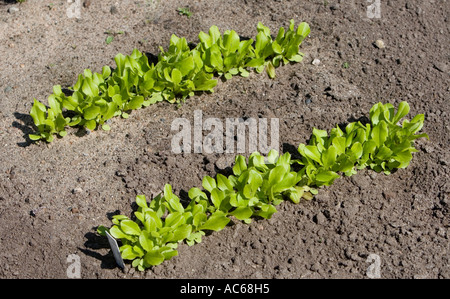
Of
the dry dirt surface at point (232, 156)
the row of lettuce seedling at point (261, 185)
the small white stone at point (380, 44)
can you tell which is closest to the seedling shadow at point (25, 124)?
the dry dirt surface at point (232, 156)

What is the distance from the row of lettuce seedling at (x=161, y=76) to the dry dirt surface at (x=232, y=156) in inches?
4.3

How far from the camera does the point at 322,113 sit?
4.32 m

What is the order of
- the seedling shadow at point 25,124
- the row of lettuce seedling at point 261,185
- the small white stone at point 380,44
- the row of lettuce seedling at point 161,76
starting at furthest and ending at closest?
1. the small white stone at point 380,44
2. the seedling shadow at point 25,124
3. the row of lettuce seedling at point 161,76
4. the row of lettuce seedling at point 261,185

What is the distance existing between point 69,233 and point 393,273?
6.67 feet

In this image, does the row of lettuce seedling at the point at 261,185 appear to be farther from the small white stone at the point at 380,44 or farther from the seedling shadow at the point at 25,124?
the seedling shadow at the point at 25,124

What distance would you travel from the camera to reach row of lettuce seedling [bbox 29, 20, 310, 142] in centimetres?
419

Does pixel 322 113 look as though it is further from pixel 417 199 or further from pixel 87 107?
pixel 87 107

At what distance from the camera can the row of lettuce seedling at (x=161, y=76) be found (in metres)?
4.19

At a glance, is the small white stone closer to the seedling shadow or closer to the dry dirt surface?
the dry dirt surface

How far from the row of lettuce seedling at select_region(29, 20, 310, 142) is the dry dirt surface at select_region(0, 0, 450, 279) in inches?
4.3

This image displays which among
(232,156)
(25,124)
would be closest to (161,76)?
(232,156)

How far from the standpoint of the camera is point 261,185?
366 centimetres

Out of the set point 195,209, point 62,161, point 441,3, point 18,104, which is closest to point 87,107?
point 62,161

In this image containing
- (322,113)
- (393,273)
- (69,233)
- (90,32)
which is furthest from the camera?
(90,32)
